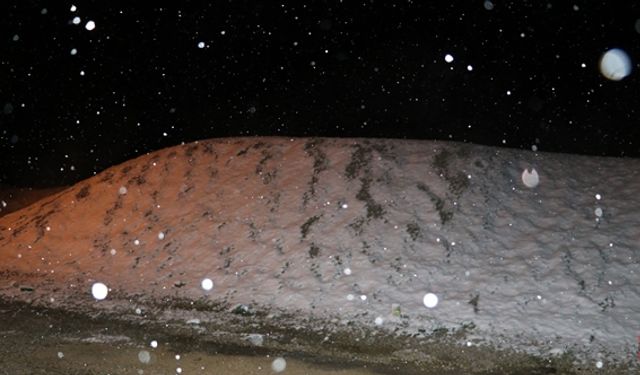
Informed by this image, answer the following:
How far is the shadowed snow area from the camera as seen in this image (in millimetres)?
9523

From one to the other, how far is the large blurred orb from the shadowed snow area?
3819 mm

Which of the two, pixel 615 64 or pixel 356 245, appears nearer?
pixel 356 245

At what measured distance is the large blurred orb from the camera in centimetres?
1708

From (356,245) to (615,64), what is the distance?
33.4 feet

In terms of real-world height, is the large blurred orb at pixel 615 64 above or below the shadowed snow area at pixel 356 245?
above

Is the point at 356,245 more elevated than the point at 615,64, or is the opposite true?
the point at 615,64

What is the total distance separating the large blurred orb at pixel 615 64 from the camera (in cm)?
1708

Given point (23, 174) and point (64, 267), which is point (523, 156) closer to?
point (64, 267)

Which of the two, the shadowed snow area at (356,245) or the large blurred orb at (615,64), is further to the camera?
the large blurred orb at (615,64)

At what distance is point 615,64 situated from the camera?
57.2ft

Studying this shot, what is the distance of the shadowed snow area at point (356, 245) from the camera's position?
31.2 ft

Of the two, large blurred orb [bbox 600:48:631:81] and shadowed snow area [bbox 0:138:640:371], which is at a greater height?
large blurred orb [bbox 600:48:631:81]

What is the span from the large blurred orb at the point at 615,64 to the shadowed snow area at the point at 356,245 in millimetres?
3819

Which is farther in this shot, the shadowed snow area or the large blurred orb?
the large blurred orb
